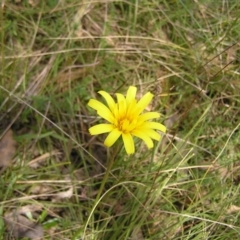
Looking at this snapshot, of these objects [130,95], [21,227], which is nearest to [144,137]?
[130,95]

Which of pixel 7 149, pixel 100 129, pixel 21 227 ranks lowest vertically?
pixel 21 227

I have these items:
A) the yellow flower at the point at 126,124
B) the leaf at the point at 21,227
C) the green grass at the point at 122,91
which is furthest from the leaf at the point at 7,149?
the yellow flower at the point at 126,124

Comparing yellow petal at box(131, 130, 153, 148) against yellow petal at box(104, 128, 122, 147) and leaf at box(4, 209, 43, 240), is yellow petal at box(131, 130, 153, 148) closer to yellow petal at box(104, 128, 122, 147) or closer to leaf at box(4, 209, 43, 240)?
yellow petal at box(104, 128, 122, 147)

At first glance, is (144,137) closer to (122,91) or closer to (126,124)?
(126,124)

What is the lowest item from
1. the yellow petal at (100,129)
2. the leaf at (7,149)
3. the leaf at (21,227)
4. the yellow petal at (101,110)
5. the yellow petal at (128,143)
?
the leaf at (21,227)

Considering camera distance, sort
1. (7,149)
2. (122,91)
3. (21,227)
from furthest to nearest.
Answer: (122,91) < (7,149) < (21,227)

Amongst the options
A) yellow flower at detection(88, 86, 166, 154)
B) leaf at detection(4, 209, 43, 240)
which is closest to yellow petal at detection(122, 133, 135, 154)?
yellow flower at detection(88, 86, 166, 154)

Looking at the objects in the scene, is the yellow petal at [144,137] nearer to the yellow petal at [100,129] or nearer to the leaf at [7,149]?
the yellow petal at [100,129]
